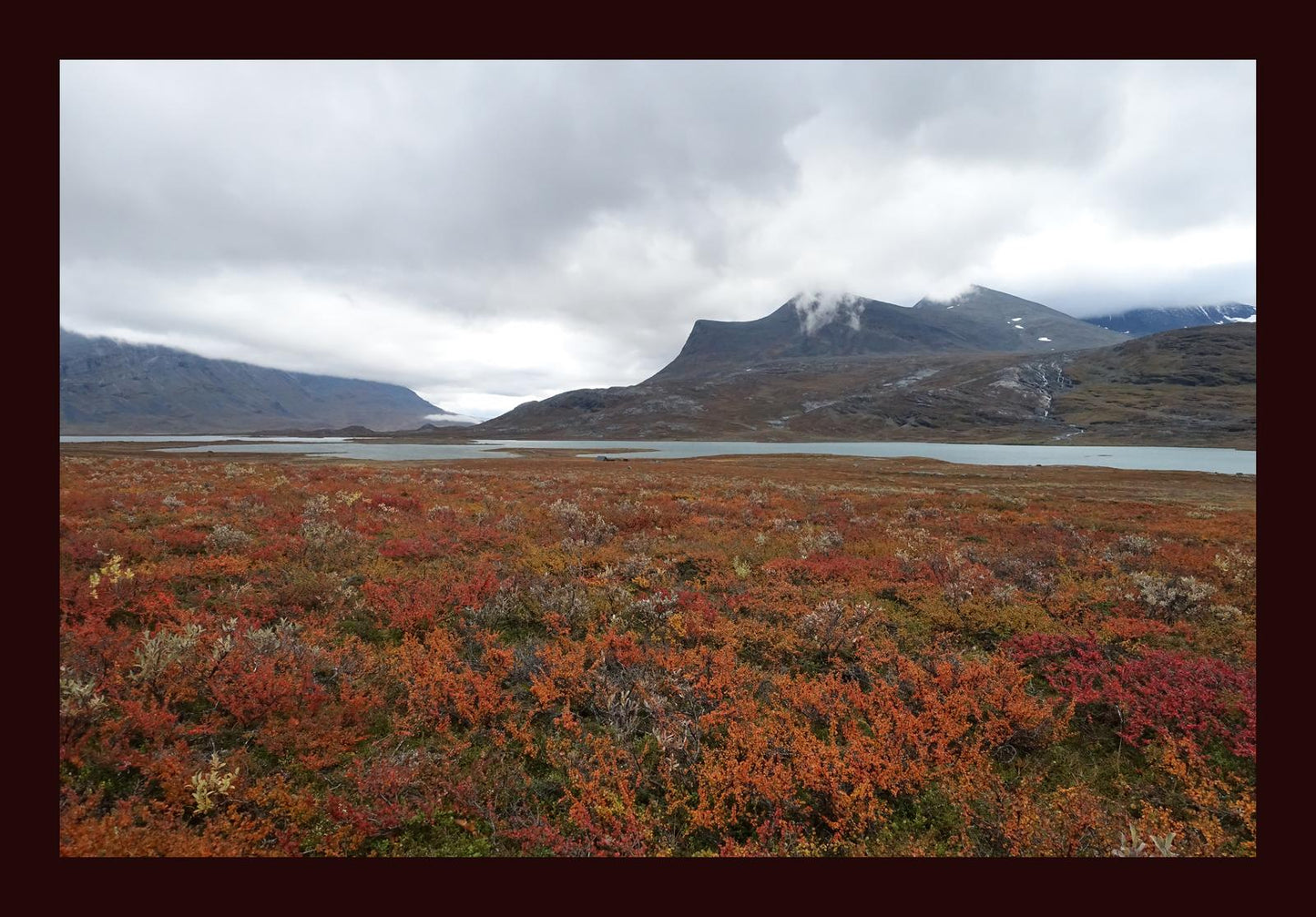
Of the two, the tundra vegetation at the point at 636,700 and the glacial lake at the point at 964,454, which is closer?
the tundra vegetation at the point at 636,700

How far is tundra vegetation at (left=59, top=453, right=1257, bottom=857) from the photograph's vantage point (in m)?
5.47

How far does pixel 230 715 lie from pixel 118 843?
201 centimetres

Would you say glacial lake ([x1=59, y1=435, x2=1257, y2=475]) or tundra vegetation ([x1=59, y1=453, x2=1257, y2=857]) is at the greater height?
glacial lake ([x1=59, y1=435, x2=1257, y2=475])

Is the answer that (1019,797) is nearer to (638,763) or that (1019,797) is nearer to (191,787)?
(638,763)

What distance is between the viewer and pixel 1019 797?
19.3 feet

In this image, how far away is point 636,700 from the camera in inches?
302

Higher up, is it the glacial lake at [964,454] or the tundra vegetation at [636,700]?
the glacial lake at [964,454]

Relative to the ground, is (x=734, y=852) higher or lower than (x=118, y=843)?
lower

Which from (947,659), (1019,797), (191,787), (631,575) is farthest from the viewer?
(631,575)

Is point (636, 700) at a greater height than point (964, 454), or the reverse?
point (964, 454)

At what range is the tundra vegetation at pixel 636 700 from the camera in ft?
18.0

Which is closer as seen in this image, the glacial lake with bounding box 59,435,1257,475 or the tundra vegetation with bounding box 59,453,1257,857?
the tundra vegetation with bounding box 59,453,1257,857
